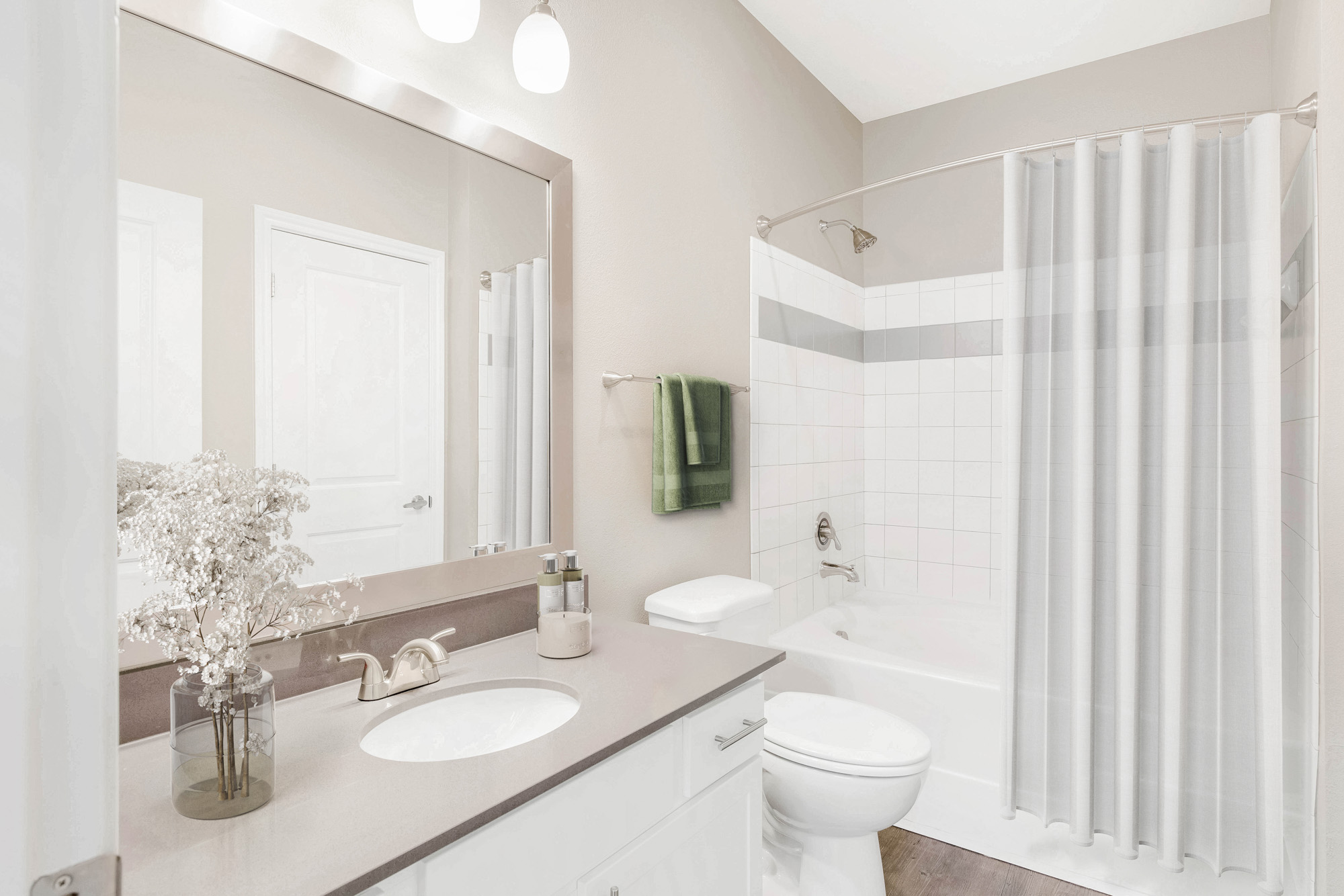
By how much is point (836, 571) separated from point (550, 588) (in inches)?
70.5

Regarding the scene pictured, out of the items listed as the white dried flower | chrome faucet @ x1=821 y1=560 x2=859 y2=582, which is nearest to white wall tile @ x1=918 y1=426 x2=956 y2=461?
chrome faucet @ x1=821 y1=560 x2=859 y2=582

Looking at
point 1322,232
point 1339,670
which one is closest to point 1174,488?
point 1339,670

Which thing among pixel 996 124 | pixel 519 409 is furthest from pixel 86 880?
pixel 996 124

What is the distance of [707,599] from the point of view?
5.94 ft

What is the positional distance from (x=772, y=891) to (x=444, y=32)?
2191 millimetres

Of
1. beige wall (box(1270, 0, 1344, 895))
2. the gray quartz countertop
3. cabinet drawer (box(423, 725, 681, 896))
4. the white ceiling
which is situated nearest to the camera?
the gray quartz countertop

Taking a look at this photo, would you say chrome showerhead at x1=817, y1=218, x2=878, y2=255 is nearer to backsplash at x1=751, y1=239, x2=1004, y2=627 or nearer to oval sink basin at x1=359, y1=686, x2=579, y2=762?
backsplash at x1=751, y1=239, x2=1004, y2=627

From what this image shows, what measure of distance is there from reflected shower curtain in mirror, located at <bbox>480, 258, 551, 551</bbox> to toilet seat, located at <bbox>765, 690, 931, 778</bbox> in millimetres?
778

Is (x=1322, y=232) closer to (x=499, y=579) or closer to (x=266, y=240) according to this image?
(x=499, y=579)

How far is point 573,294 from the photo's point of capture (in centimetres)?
167

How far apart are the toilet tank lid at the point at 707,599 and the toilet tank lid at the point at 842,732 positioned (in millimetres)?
301

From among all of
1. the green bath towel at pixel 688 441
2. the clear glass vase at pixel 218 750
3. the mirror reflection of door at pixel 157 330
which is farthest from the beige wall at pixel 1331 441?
the mirror reflection of door at pixel 157 330

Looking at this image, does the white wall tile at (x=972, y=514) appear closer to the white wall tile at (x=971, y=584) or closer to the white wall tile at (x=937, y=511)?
the white wall tile at (x=937, y=511)

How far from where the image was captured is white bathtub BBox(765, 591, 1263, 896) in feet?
6.07
